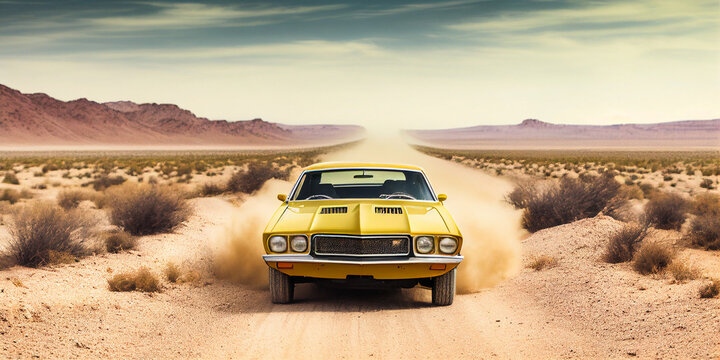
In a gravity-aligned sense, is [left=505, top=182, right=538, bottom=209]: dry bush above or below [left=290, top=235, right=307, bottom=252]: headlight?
below

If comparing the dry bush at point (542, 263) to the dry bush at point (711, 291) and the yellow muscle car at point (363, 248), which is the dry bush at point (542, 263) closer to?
the dry bush at point (711, 291)

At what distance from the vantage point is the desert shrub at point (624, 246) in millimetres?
10868

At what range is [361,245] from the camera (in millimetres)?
7457

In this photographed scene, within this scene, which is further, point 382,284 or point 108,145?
point 108,145

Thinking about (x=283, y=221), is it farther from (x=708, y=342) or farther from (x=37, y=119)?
(x=37, y=119)

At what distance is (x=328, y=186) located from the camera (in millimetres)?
9773

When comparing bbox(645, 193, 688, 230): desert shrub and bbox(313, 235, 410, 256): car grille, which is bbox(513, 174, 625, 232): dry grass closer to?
bbox(645, 193, 688, 230): desert shrub

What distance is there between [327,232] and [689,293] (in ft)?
15.1

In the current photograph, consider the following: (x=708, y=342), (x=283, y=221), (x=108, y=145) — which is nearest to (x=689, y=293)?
(x=708, y=342)

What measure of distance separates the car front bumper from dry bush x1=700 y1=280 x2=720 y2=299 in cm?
303

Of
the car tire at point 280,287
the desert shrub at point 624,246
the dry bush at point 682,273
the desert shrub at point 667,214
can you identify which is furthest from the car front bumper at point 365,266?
the desert shrub at point 667,214

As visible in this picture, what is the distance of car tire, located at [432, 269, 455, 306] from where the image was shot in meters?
7.97

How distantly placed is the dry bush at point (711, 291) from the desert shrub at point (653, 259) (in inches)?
68.1

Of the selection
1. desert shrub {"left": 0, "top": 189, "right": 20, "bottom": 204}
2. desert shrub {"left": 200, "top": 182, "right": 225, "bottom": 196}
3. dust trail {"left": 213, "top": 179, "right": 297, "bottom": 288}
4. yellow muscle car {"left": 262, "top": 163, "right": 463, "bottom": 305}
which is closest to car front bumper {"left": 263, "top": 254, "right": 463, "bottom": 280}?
yellow muscle car {"left": 262, "top": 163, "right": 463, "bottom": 305}
